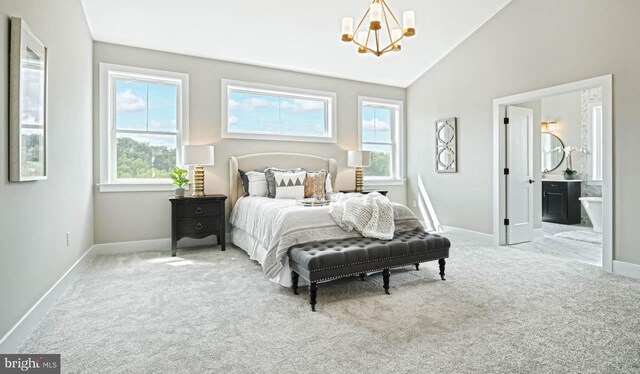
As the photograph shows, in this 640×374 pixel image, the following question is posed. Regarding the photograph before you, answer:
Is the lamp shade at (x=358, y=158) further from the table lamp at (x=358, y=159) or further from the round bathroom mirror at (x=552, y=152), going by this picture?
the round bathroom mirror at (x=552, y=152)

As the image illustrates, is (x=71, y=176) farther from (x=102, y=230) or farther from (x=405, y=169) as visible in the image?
(x=405, y=169)

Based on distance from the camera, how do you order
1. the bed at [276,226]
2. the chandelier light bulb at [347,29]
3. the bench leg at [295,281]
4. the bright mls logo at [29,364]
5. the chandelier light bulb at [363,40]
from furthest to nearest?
the chandelier light bulb at [363,40], the chandelier light bulb at [347,29], the bed at [276,226], the bench leg at [295,281], the bright mls logo at [29,364]

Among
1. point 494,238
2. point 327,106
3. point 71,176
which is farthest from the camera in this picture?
point 327,106

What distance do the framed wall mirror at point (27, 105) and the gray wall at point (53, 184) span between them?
4 centimetres

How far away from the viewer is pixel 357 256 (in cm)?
268

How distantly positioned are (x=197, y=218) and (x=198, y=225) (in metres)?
0.09

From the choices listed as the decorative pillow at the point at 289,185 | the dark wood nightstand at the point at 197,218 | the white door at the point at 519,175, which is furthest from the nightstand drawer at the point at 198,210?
the white door at the point at 519,175

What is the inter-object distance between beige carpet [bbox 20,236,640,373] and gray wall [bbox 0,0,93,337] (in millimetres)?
334

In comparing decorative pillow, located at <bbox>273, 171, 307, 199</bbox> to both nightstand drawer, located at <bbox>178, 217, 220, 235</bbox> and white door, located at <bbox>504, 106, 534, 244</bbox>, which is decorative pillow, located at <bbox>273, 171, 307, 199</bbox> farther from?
white door, located at <bbox>504, 106, 534, 244</bbox>

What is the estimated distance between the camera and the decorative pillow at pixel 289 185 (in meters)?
4.47

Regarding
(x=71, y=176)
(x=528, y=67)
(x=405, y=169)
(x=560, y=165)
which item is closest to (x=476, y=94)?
(x=528, y=67)

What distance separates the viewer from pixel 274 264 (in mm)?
2973

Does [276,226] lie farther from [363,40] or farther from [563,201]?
[563,201]

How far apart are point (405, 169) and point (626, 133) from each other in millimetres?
3481
